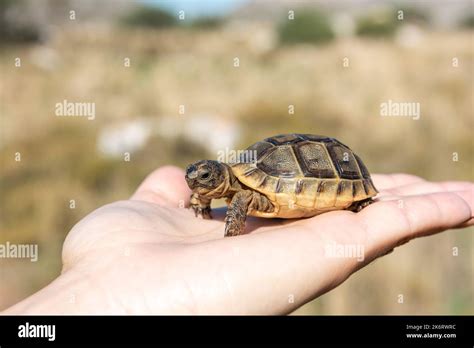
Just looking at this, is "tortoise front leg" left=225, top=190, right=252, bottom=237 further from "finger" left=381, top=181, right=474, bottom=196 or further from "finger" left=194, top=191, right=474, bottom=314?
"finger" left=381, top=181, right=474, bottom=196

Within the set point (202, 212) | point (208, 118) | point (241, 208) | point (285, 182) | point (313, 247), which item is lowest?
point (313, 247)

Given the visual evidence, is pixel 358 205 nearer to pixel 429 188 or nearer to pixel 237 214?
pixel 429 188

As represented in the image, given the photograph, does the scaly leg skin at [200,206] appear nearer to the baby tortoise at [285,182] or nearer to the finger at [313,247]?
the baby tortoise at [285,182]

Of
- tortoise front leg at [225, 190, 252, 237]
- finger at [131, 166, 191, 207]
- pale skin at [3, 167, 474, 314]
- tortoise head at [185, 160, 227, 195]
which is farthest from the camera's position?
finger at [131, 166, 191, 207]

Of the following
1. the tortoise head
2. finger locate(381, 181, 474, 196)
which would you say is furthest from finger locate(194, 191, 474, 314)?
the tortoise head

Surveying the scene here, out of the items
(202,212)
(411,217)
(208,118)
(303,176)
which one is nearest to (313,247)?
(303,176)

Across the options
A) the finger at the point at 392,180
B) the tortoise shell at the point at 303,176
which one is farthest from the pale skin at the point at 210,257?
the finger at the point at 392,180

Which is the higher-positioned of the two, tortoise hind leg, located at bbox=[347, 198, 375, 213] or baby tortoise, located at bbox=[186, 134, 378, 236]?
baby tortoise, located at bbox=[186, 134, 378, 236]
